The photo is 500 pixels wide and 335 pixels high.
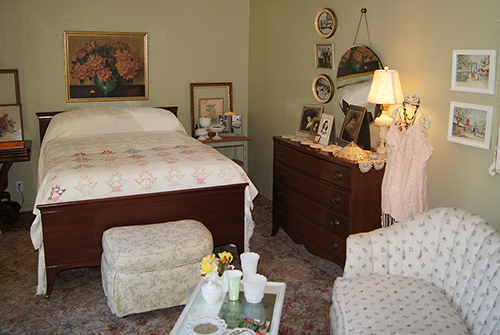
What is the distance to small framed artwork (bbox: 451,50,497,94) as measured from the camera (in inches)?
97.2

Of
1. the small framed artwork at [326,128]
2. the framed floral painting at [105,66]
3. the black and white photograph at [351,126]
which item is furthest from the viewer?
the framed floral painting at [105,66]

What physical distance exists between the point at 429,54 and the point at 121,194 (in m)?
2.30

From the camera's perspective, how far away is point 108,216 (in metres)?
3.10

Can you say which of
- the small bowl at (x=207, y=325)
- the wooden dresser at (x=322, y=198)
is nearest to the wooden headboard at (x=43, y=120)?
the wooden dresser at (x=322, y=198)

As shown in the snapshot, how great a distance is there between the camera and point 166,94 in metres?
5.19

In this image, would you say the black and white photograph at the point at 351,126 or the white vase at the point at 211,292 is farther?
the black and white photograph at the point at 351,126

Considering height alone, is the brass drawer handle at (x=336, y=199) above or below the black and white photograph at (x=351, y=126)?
below

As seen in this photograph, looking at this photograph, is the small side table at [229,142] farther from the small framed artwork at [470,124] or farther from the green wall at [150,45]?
the small framed artwork at [470,124]

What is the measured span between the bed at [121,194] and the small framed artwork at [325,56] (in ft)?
4.27

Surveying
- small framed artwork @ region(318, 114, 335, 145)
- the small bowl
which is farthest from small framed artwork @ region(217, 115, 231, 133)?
the small bowl

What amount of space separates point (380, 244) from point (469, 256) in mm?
459

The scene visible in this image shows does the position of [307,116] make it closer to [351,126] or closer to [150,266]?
[351,126]

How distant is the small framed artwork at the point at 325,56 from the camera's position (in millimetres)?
3895

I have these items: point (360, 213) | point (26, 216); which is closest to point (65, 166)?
point (26, 216)
